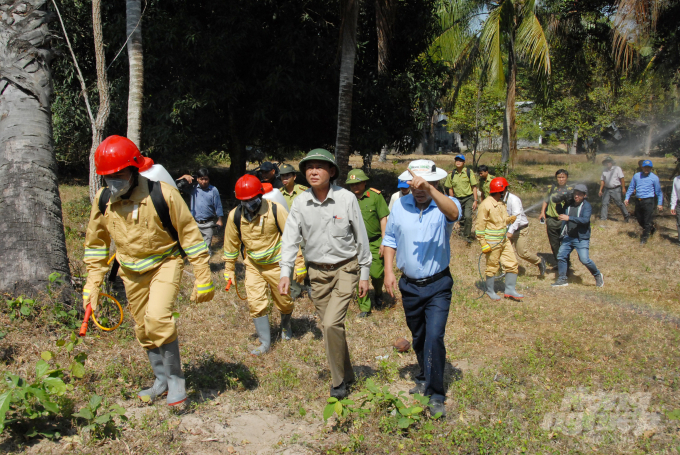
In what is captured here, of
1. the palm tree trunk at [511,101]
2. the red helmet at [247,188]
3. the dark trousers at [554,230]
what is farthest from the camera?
the palm tree trunk at [511,101]

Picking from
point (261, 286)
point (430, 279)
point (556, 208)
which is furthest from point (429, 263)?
point (556, 208)

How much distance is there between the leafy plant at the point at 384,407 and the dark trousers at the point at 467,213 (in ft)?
26.7

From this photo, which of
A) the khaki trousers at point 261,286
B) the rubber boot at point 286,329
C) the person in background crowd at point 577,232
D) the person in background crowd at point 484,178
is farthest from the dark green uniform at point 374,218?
the person in background crowd at point 484,178

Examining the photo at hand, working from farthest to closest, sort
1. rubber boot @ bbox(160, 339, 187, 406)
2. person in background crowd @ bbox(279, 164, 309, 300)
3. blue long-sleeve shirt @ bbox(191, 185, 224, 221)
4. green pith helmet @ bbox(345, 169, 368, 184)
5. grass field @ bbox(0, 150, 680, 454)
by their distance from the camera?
blue long-sleeve shirt @ bbox(191, 185, 224, 221) < person in background crowd @ bbox(279, 164, 309, 300) < green pith helmet @ bbox(345, 169, 368, 184) < rubber boot @ bbox(160, 339, 187, 406) < grass field @ bbox(0, 150, 680, 454)

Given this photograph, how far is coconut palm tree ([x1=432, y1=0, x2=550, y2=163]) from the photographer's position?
14656 millimetres

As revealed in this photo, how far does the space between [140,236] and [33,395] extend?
1323 mm

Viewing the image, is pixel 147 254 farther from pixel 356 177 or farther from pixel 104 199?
pixel 356 177

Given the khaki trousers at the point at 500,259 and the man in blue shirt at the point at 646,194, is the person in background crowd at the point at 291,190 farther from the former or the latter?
the man in blue shirt at the point at 646,194

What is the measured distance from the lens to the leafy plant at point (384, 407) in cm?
368

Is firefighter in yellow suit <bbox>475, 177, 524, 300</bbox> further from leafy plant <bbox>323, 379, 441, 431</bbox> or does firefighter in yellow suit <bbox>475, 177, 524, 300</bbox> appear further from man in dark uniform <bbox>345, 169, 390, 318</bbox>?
leafy plant <bbox>323, 379, 441, 431</bbox>

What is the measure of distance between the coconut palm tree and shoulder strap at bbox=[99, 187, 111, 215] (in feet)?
42.5

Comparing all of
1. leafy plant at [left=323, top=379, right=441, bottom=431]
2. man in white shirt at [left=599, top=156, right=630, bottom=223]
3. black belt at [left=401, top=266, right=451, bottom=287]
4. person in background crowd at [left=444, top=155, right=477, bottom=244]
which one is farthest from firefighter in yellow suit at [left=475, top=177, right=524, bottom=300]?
man in white shirt at [left=599, top=156, right=630, bottom=223]

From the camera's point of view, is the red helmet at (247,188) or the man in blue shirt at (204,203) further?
the man in blue shirt at (204,203)

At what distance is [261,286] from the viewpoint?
18.9ft
